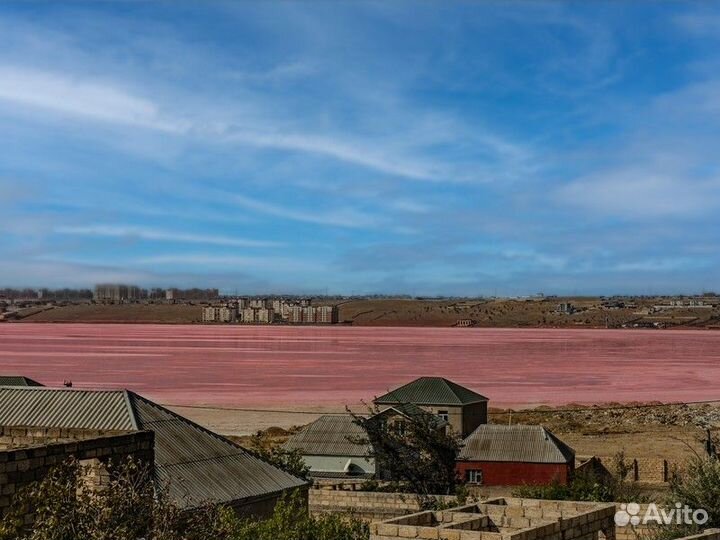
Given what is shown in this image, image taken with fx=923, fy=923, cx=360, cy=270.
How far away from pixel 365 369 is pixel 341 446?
71.8 meters

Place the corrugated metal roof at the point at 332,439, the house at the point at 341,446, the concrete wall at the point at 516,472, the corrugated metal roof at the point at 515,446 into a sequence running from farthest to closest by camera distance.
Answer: the corrugated metal roof at the point at 332,439, the corrugated metal roof at the point at 515,446, the house at the point at 341,446, the concrete wall at the point at 516,472

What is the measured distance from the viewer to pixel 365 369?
10381 centimetres

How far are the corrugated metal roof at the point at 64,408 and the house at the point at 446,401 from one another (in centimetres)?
2034

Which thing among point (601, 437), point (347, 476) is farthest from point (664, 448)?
point (347, 476)

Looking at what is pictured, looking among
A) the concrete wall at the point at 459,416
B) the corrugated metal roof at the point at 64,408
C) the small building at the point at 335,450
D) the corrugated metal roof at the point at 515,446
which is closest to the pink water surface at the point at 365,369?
the concrete wall at the point at 459,416

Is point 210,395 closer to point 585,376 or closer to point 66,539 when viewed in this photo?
point 585,376

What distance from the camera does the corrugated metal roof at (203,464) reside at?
16406 mm

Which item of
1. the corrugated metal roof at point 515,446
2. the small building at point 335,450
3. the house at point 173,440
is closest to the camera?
the house at point 173,440

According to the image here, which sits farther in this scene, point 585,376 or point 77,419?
point 585,376

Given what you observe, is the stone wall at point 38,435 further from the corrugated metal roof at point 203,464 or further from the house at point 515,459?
the house at point 515,459

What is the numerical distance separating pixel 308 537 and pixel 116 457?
2959 millimetres

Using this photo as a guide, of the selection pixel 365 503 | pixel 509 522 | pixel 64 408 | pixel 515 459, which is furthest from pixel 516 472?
pixel 509 522

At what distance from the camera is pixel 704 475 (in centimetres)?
1419

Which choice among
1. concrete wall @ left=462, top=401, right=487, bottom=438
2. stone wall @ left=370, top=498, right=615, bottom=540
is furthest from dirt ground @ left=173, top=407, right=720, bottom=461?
stone wall @ left=370, top=498, right=615, bottom=540
